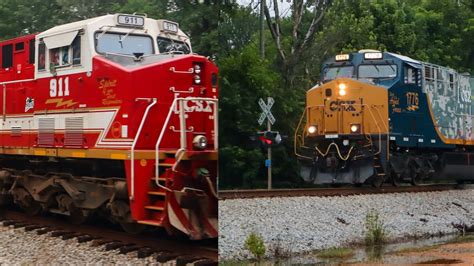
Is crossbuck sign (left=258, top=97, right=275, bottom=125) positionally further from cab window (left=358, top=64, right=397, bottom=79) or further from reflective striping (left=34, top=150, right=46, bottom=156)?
cab window (left=358, top=64, right=397, bottom=79)

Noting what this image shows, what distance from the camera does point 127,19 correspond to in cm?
779

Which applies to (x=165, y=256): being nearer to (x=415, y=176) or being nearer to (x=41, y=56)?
(x=41, y=56)

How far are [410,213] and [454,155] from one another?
4.70 meters

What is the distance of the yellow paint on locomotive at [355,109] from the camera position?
42.4ft

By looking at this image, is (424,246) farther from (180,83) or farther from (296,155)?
(180,83)

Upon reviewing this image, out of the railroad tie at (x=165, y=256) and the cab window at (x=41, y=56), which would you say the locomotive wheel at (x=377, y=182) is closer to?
the railroad tie at (x=165, y=256)

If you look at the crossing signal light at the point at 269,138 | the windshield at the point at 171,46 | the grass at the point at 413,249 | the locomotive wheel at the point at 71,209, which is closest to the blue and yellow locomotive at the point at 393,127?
the grass at the point at 413,249

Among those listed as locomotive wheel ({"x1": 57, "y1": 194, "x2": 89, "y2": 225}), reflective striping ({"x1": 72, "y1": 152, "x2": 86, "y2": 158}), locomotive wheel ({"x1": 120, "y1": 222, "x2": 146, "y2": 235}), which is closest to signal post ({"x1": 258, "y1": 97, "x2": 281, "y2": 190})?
locomotive wheel ({"x1": 120, "y1": 222, "x2": 146, "y2": 235})

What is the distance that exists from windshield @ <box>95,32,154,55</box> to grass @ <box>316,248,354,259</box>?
134 inches

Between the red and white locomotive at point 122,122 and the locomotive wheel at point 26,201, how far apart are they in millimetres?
390

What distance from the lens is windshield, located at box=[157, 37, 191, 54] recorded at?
7.70 m

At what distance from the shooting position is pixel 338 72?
1038cm

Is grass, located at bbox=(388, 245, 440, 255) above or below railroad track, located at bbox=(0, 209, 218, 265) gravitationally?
below

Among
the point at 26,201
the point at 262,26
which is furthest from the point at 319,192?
the point at 262,26
